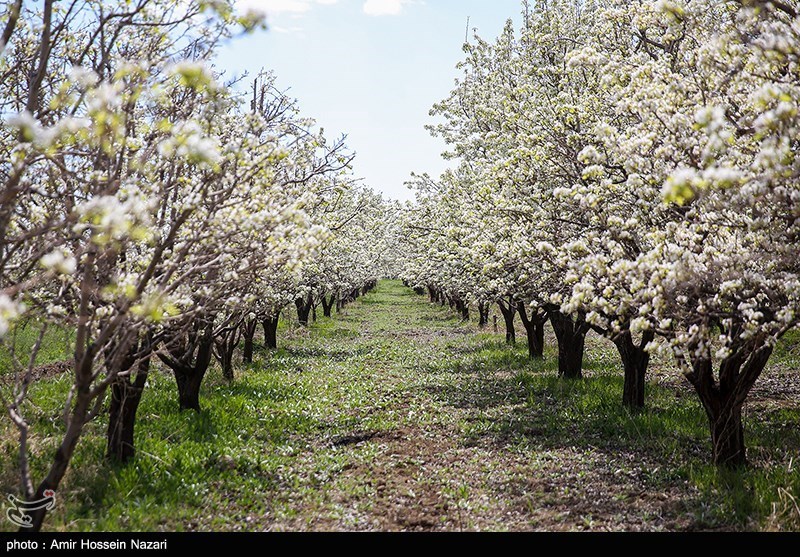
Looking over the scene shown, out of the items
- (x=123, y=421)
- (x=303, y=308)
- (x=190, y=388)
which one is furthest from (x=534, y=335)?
(x=303, y=308)

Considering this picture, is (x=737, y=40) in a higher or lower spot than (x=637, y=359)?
higher

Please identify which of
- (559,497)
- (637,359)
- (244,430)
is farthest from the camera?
(637,359)

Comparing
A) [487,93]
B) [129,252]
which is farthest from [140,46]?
[487,93]

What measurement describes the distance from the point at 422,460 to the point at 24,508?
21.8ft

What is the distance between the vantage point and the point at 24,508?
24.1ft

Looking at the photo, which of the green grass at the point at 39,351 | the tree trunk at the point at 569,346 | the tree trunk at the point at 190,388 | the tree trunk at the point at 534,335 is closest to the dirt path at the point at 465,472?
the tree trunk at the point at 569,346

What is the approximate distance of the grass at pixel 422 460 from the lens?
8.41 m

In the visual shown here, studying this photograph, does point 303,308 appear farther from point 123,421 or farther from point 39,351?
point 123,421

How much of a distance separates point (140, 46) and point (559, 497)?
9557mm

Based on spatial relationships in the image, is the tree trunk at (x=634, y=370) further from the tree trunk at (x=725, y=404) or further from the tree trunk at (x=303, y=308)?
the tree trunk at (x=303, y=308)

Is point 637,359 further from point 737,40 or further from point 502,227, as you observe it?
point 737,40

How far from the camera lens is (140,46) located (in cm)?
866

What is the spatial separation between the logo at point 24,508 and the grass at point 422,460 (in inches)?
6.5
